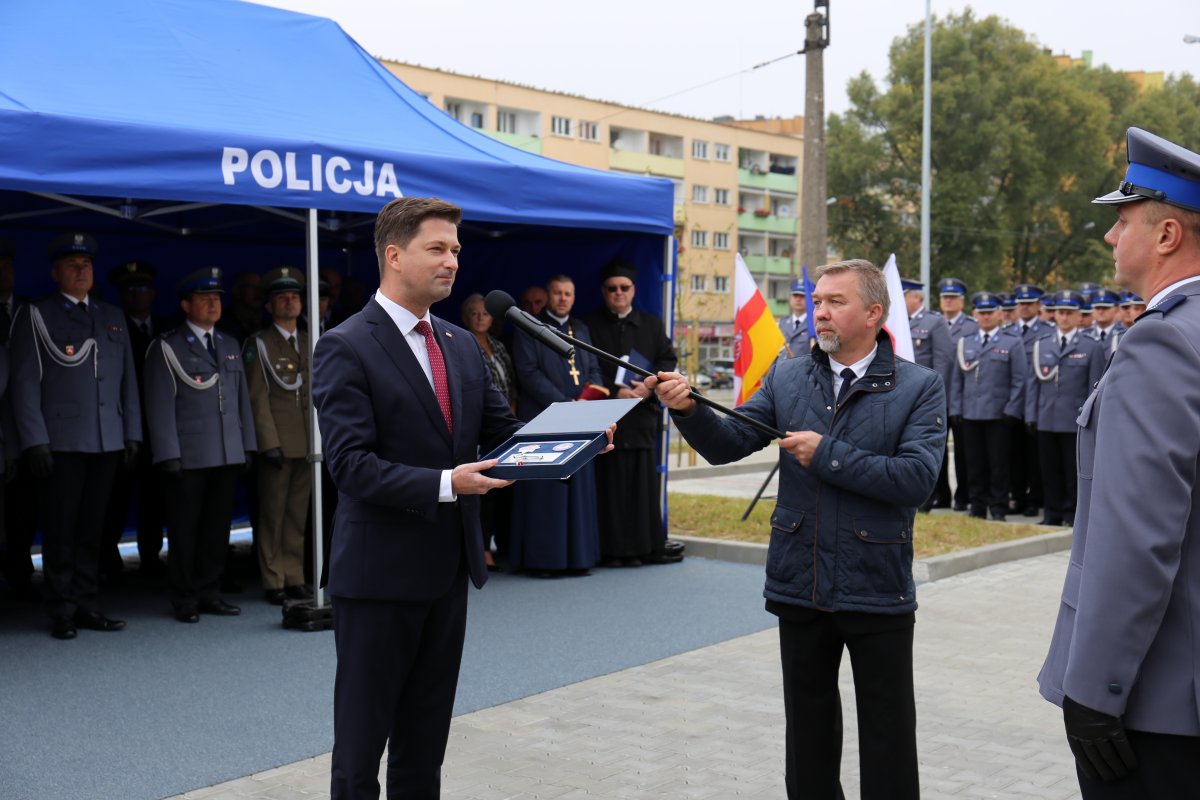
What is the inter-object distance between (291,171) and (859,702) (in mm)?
4840

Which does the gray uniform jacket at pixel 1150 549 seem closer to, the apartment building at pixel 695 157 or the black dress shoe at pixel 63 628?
the black dress shoe at pixel 63 628

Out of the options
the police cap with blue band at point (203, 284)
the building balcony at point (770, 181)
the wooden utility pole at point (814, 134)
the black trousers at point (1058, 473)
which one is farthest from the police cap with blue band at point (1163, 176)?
the building balcony at point (770, 181)

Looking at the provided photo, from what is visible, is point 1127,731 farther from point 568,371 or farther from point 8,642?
point 568,371

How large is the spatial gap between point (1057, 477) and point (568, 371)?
581 centimetres

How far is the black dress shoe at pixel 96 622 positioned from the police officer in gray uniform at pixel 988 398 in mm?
8790

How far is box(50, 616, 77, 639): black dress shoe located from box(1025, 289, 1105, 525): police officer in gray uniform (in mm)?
9124

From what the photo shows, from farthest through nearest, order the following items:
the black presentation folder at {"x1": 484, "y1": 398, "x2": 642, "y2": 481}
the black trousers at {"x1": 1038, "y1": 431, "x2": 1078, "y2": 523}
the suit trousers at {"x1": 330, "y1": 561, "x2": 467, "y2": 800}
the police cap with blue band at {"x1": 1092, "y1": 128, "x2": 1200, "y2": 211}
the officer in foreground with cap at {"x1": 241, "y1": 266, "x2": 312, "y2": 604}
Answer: the black trousers at {"x1": 1038, "y1": 431, "x2": 1078, "y2": 523}, the officer in foreground with cap at {"x1": 241, "y1": 266, "x2": 312, "y2": 604}, the suit trousers at {"x1": 330, "y1": 561, "x2": 467, "y2": 800}, the black presentation folder at {"x1": 484, "y1": 398, "x2": 642, "y2": 481}, the police cap with blue band at {"x1": 1092, "y1": 128, "x2": 1200, "y2": 211}

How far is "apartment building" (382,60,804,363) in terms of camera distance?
66438 millimetres

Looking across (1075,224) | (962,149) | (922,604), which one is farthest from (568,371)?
(1075,224)

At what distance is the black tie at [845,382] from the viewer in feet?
13.3

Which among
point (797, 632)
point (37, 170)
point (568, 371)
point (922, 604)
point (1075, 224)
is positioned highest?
point (1075, 224)

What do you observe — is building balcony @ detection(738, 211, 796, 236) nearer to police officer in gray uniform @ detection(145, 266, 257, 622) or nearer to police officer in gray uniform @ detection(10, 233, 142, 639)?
police officer in gray uniform @ detection(145, 266, 257, 622)

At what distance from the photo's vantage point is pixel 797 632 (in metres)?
4.03

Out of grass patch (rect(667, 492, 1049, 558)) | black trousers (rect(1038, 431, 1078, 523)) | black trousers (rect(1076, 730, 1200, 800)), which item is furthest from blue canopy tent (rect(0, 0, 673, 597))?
black trousers (rect(1076, 730, 1200, 800))
